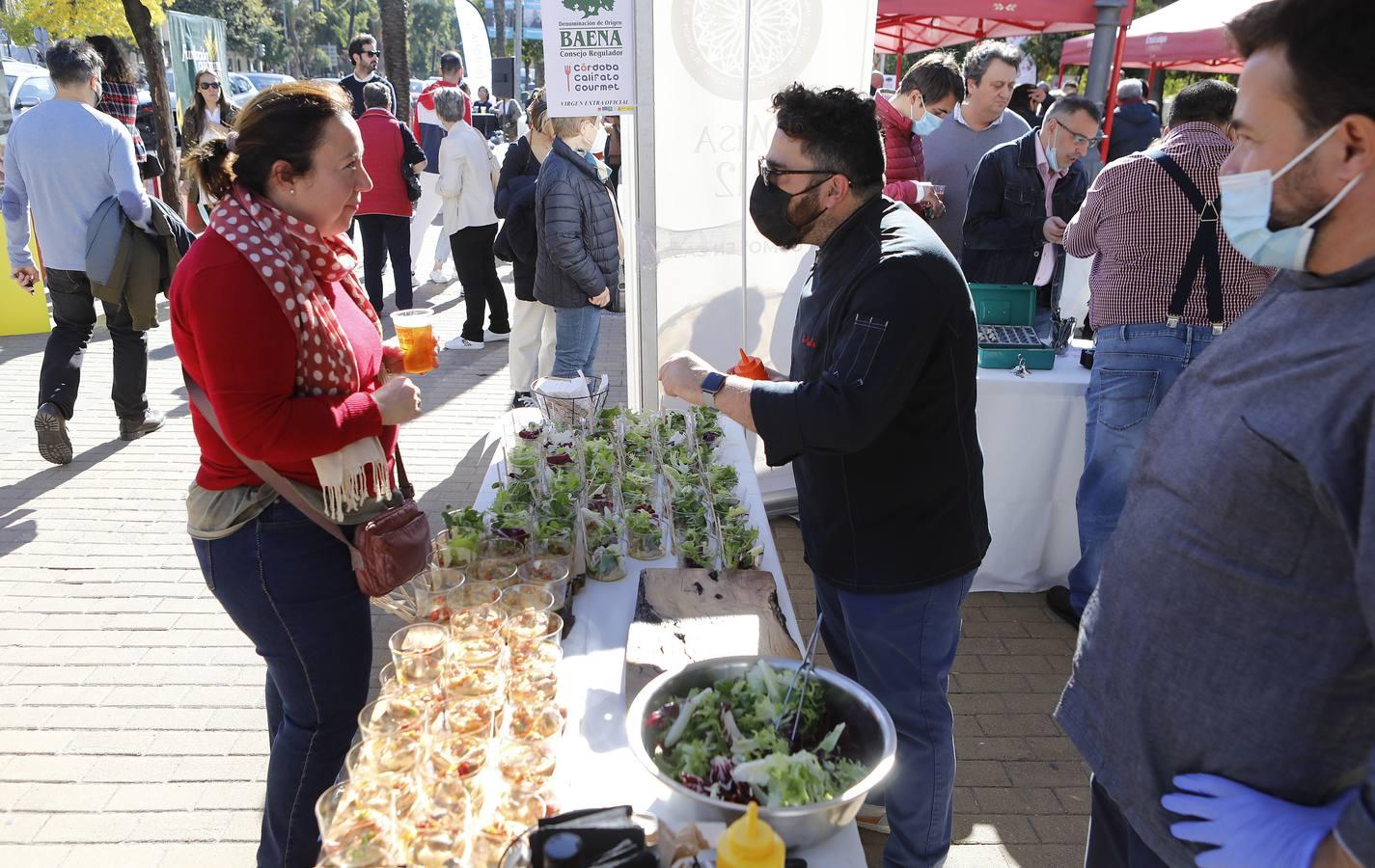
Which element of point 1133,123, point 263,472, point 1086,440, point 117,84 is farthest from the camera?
point 1133,123

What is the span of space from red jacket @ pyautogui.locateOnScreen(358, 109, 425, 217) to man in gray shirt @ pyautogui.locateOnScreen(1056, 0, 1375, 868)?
24.4 ft

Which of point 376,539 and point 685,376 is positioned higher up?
point 685,376

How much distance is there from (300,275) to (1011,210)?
4174 millimetres

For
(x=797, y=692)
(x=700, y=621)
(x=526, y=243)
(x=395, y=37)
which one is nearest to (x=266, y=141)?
(x=700, y=621)

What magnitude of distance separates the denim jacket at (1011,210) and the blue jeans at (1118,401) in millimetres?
1430

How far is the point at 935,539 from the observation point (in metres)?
2.21

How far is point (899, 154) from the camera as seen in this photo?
562 cm

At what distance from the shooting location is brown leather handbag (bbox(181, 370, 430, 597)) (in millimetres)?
2051

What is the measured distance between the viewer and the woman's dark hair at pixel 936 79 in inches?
250

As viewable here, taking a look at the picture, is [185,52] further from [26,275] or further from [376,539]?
[376,539]

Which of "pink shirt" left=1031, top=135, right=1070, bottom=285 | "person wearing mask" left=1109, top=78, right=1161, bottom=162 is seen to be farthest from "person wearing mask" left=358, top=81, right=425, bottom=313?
"person wearing mask" left=1109, top=78, right=1161, bottom=162

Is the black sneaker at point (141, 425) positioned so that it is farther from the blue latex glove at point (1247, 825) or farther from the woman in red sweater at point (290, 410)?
the blue latex glove at point (1247, 825)

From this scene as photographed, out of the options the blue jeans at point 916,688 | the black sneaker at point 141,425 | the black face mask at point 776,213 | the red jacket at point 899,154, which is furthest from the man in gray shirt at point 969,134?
the black sneaker at point 141,425

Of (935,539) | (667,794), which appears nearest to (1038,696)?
(935,539)
